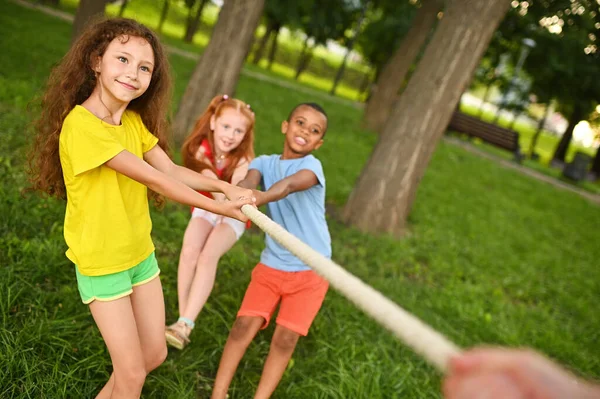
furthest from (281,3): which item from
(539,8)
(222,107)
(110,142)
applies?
(110,142)

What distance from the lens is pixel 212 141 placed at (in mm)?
3221

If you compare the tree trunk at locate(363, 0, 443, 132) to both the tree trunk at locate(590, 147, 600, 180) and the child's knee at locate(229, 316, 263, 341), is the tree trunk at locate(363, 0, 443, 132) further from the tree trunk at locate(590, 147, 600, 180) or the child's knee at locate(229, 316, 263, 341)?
the tree trunk at locate(590, 147, 600, 180)

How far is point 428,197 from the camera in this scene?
26.1ft

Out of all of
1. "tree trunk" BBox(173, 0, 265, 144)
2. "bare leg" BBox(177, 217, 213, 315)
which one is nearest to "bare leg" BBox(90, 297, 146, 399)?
"bare leg" BBox(177, 217, 213, 315)

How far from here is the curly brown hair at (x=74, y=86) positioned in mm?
1898

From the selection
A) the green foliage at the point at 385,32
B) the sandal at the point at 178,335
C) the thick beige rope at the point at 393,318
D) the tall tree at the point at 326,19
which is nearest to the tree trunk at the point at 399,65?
the sandal at the point at 178,335

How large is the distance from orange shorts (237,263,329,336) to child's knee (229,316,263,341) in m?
0.03

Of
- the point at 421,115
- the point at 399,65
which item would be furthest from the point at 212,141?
the point at 399,65

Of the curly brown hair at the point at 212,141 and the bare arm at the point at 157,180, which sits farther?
the curly brown hair at the point at 212,141

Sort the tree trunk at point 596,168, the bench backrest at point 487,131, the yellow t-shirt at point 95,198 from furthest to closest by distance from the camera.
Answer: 1. the tree trunk at point 596,168
2. the bench backrest at point 487,131
3. the yellow t-shirt at point 95,198

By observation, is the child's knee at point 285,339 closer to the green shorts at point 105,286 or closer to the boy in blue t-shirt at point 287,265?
the boy in blue t-shirt at point 287,265

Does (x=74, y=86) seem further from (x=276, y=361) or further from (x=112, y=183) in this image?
(x=276, y=361)

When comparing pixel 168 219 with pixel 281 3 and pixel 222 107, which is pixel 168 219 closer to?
pixel 222 107

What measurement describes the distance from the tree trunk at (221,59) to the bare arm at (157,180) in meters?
4.46
